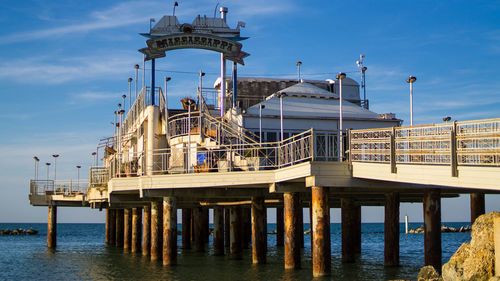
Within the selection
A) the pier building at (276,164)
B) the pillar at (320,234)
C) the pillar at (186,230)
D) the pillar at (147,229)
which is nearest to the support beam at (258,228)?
the pier building at (276,164)

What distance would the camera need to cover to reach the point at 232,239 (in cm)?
4178

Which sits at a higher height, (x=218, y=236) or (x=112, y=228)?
(x=218, y=236)

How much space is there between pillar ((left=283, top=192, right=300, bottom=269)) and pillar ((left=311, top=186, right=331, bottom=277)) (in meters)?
2.87

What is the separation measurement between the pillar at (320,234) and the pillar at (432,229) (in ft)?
13.0

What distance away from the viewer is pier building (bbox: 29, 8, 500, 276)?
22.6 meters

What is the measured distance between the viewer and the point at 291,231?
97.0ft

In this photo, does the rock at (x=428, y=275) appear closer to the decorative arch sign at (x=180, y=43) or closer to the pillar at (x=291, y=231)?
the pillar at (x=291, y=231)

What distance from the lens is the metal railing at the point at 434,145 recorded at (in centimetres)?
1923

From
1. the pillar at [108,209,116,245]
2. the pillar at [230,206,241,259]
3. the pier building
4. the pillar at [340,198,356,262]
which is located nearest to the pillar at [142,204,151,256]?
the pier building

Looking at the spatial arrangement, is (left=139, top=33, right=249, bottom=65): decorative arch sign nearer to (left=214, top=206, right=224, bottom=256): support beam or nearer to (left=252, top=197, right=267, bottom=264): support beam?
(left=214, top=206, right=224, bottom=256): support beam

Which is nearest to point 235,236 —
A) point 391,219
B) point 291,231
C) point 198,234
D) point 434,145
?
point 198,234

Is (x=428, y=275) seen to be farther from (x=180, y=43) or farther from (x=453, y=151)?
(x=180, y=43)

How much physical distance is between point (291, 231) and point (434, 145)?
9398 millimetres

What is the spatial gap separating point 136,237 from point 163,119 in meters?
13.1
